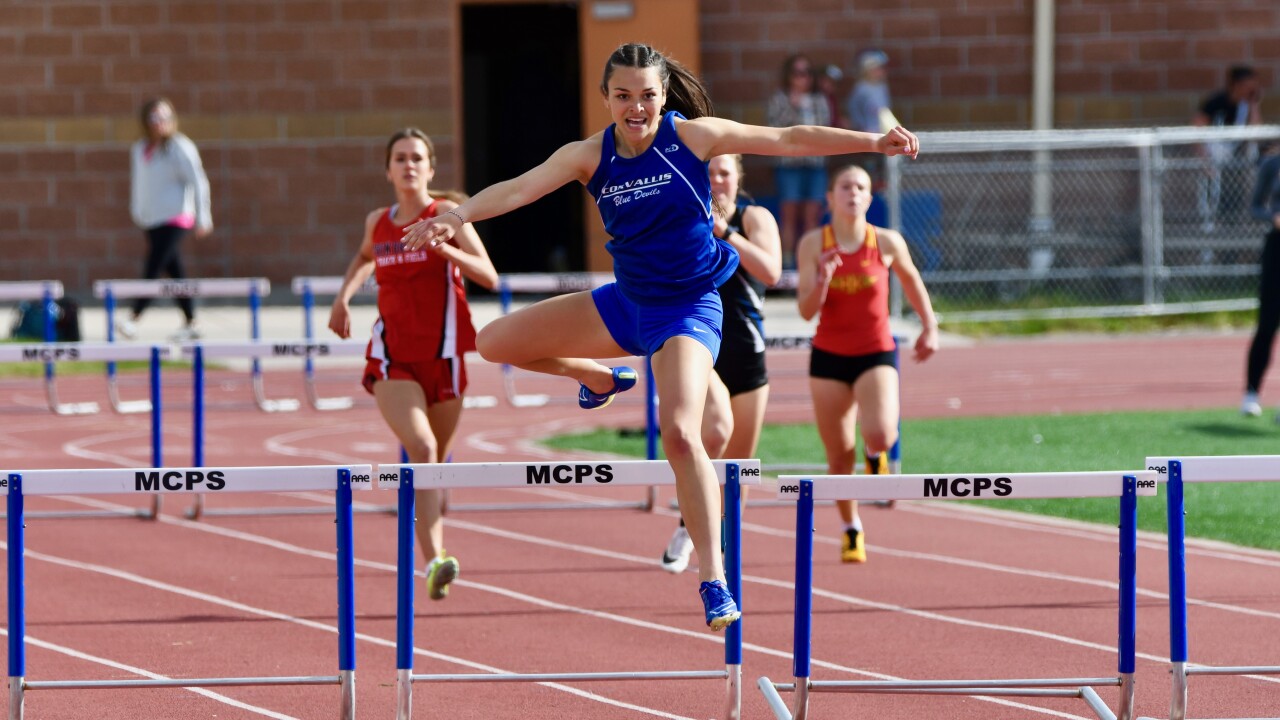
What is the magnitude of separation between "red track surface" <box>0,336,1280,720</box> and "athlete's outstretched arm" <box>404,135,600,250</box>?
159 centimetres

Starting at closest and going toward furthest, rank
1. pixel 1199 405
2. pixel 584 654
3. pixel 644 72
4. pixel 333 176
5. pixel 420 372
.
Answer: pixel 644 72 < pixel 584 654 < pixel 420 372 < pixel 1199 405 < pixel 333 176

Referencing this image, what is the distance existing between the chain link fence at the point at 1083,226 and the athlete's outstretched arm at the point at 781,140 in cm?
1178

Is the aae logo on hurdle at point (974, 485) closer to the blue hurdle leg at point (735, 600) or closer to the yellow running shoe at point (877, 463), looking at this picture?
the blue hurdle leg at point (735, 600)

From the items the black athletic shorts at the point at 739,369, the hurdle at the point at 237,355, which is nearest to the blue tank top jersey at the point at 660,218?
the black athletic shorts at the point at 739,369

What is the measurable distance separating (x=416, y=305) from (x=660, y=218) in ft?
6.63

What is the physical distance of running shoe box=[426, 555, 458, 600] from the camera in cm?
695

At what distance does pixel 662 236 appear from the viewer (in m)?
5.50

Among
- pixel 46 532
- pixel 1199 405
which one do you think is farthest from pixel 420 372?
pixel 1199 405

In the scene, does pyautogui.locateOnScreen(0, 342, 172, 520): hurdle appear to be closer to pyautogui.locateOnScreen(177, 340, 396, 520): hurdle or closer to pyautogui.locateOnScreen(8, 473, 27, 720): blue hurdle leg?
pyautogui.locateOnScreen(177, 340, 396, 520): hurdle

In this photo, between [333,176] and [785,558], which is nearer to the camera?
[785,558]

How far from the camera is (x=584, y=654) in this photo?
648cm

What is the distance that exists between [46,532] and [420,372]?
2699 millimetres

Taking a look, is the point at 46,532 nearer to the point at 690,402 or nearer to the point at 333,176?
the point at 690,402

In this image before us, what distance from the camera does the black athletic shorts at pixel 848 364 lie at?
7.85 metres
